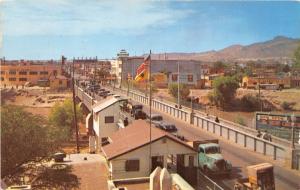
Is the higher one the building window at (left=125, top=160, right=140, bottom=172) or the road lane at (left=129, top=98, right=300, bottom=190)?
the building window at (left=125, top=160, right=140, bottom=172)

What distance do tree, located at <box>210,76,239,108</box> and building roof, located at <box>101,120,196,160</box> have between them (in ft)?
155

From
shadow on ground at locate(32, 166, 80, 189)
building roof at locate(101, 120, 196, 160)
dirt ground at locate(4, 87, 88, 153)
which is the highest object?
building roof at locate(101, 120, 196, 160)

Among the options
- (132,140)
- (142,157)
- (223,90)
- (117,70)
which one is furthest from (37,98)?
(142,157)

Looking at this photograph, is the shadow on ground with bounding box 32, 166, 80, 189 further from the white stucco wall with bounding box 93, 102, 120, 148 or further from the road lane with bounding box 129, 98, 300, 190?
the white stucco wall with bounding box 93, 102, 120, 148

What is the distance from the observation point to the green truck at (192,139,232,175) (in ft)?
60.8

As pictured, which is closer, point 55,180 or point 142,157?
point 142,157

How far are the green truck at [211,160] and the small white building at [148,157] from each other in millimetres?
1686

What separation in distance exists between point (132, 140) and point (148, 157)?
1423 mm

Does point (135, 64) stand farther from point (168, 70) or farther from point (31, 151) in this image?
point (31, 151)

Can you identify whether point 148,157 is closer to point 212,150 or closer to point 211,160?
point 211,160

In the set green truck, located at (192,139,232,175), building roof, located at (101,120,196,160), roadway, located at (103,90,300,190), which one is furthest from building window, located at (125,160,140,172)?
green truck, located at (192,139,232,175)

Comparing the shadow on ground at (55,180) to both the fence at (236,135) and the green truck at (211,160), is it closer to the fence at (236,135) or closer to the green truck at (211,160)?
the green truck at (211,160)

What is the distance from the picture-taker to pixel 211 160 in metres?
18.8

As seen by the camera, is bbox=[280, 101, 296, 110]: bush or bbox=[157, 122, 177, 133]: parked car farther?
bbox=[280, 101, 296, 110]: bush
